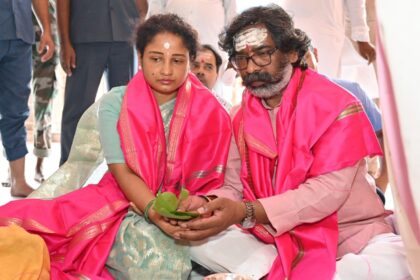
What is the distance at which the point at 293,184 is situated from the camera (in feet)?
7.63

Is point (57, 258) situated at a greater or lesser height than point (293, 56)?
lesser

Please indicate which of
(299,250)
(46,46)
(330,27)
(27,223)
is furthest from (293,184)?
(46,46)

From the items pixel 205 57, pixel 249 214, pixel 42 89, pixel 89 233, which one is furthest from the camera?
pixel 42 89

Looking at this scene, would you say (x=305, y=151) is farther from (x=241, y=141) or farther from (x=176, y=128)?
(x=176, y=128)

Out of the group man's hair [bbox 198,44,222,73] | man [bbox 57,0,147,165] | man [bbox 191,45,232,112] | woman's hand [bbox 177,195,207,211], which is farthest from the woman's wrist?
man [bbox 57,0,147,165]

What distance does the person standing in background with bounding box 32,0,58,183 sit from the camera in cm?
459

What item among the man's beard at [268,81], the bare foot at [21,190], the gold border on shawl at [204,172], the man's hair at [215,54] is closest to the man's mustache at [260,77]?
the man's beard at [268,81]

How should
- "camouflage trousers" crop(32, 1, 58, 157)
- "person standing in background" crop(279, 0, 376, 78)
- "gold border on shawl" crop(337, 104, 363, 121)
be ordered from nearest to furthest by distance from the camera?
1. "gold border on shawl" crop(337, 104, 363, 121)
2. "person standing in background" crop(279, 0, 376, 78)
3. "camouflage trousers" crop(32, 1, 58, 157)

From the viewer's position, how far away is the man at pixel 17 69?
394 cm

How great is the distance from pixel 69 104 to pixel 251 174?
2172mm

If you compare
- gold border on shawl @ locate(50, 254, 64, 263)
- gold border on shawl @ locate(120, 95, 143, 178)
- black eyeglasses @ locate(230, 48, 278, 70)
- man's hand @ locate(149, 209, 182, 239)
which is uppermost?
black eyeglasses @ locate(230, 48, 278, 70)

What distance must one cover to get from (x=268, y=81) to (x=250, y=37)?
19 centimetres

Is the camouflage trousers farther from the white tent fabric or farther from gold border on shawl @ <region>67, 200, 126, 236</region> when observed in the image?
Answer: the white tent fabric

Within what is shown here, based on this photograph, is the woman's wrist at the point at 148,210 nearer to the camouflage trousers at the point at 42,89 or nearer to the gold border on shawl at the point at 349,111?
the gold border on shawl at the point at 349,111
